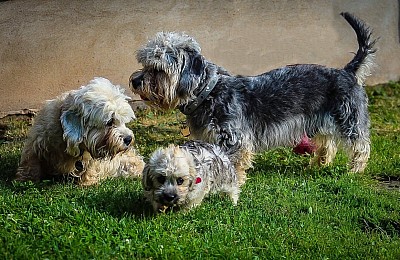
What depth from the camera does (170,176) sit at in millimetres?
6188

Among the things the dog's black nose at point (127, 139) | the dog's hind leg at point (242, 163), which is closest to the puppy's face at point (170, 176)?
the dog's black nose at point (127, 139)

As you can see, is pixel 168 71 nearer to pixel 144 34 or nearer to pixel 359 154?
pixel 359 154

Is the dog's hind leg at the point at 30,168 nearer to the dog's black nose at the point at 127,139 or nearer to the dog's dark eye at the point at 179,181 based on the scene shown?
the dog's black nose at the point at 127,139

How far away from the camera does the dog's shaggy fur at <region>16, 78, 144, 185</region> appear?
6.71 m

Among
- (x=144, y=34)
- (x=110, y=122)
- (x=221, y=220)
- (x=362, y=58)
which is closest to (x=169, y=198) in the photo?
(x=221, y=220)

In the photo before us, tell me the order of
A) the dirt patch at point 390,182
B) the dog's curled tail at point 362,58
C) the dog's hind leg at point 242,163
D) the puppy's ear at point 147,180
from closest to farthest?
the puppy's ear at point 147,180
the dog's hind leg at point 242,163
the dirt patch at point 390,182
the dog's curled tail at point 362,58

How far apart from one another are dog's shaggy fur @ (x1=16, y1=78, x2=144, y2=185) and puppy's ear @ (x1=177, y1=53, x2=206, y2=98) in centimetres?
67

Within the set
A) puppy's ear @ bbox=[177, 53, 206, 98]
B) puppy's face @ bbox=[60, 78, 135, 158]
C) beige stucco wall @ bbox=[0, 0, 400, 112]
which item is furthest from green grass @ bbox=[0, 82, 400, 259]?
beige stucco wall @ bbox=[0, 0, 400, 112]

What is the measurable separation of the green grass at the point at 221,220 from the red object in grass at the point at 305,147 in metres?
0.45

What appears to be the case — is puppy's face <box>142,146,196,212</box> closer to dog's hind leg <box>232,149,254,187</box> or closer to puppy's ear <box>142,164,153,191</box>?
A: puppy's ear <box>142,164,153,191</box>

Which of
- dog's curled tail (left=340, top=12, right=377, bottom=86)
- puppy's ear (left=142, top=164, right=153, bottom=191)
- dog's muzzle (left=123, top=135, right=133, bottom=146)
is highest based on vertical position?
dog's curled tail (left=340, top=12, right=377, bottom=86)

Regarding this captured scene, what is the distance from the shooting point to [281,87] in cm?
780

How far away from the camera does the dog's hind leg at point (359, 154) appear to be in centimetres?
801

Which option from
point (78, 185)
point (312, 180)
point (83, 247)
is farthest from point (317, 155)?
point (83, 247)
